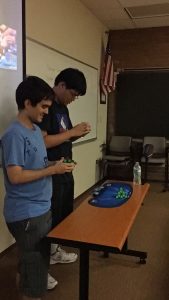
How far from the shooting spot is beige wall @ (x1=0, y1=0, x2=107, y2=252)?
294 cm

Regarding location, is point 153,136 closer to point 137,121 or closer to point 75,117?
point 137,121

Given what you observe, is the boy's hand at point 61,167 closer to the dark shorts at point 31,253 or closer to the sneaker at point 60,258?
the dark shorts at point 31,253

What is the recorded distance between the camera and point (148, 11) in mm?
4504

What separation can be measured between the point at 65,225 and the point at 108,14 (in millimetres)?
3873

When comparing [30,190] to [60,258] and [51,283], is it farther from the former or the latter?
[60,258]

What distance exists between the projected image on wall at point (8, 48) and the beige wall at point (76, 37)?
2.36 ft

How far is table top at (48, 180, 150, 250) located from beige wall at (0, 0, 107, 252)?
3.22 ft

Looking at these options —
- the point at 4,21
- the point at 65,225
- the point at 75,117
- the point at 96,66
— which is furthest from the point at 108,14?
the point at 65,225

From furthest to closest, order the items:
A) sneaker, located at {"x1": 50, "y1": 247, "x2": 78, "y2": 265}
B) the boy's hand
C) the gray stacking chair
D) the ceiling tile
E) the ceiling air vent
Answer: the gray stacking chair
the ceiling tile
the ceiling air vent
sneaker, located at {"x1": 50, "y1": 247, "x2": 78, "y2": 265}
the boy's hand

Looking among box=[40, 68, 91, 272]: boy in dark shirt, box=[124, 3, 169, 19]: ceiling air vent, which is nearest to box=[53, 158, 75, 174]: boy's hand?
box=[40, 68, 91, 272]: boy in dark shirt

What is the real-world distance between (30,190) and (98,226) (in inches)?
17.0

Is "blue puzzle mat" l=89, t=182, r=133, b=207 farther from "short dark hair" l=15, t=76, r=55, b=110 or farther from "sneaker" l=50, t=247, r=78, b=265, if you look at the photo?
"short dark hair" l=15, t=76, r=55, b=110

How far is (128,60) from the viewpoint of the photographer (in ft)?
18.0

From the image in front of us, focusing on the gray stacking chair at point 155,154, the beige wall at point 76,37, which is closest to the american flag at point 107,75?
the beige wall at point 76,37
